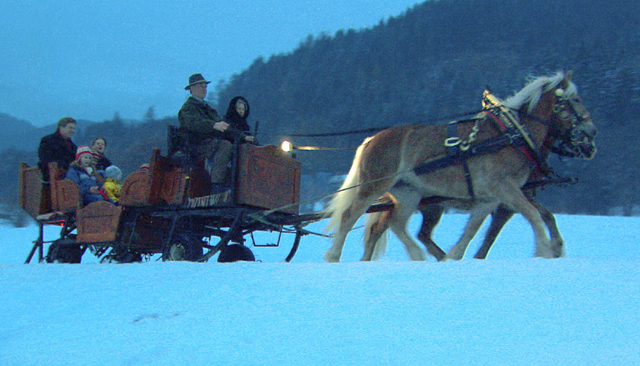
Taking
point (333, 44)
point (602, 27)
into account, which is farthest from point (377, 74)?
point (602, 27)

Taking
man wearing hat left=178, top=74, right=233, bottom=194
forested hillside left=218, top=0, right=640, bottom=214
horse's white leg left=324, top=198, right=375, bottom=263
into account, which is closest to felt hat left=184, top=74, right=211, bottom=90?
man wearing hat left=178, top=74, right=233, bottom=194

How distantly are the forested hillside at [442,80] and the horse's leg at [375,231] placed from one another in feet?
54.7

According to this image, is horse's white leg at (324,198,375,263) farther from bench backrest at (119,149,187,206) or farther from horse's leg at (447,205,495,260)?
bench backrest at (119,149,187,206)

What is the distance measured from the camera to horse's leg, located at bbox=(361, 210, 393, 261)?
5316 millimetres

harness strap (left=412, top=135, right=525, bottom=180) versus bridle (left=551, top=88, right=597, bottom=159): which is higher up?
bridle (left=551, top=88, right=597, bottom=159)

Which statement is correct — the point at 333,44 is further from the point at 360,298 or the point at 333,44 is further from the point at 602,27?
the point at 360,298

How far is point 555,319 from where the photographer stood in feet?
7.97

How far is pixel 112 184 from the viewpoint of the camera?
6047 mm

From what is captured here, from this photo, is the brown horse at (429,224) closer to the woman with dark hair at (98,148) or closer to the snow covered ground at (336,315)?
the snow covered ground at (336,315)

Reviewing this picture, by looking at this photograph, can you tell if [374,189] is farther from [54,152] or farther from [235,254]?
[54,152]

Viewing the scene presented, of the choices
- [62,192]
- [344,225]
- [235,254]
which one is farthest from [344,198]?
[62,192]

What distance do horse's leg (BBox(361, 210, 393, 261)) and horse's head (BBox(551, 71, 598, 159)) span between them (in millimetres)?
1570

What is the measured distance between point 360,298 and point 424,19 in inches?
3400

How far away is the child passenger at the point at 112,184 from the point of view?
6018 mm
